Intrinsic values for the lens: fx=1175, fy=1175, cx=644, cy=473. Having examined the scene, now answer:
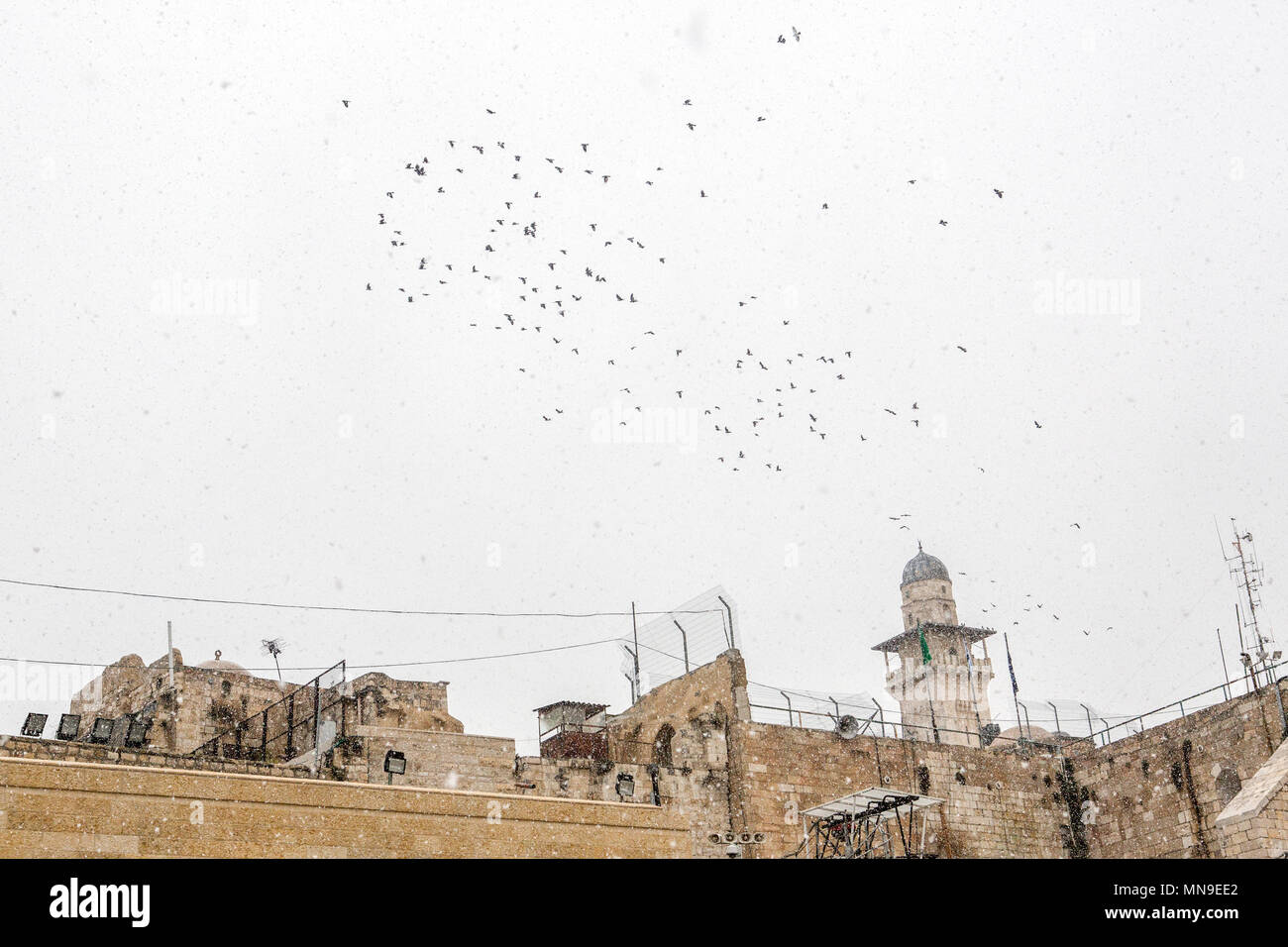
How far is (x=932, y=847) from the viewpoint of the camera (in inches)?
Answer: 1155

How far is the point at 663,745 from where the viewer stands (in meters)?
30.4

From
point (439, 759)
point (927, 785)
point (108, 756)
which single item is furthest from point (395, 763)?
point (927, 785)

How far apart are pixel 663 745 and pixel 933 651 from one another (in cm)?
2683

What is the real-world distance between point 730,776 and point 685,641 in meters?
6.14

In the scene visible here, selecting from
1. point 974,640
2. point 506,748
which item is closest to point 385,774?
point 506,748

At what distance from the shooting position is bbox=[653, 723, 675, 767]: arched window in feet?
99.1

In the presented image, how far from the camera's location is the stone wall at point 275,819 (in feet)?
51.0

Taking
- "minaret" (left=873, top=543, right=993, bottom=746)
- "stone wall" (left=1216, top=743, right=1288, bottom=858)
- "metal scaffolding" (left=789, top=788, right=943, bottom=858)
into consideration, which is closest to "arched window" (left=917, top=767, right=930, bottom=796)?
"metal scaffolding" (left=789, top=788, right=943, bottom=858)

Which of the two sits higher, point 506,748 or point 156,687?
point 156,687

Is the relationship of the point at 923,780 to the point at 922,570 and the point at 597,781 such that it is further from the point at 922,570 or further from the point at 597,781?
the point at 922,570

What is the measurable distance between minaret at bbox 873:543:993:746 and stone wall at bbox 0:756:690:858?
1364 inches
